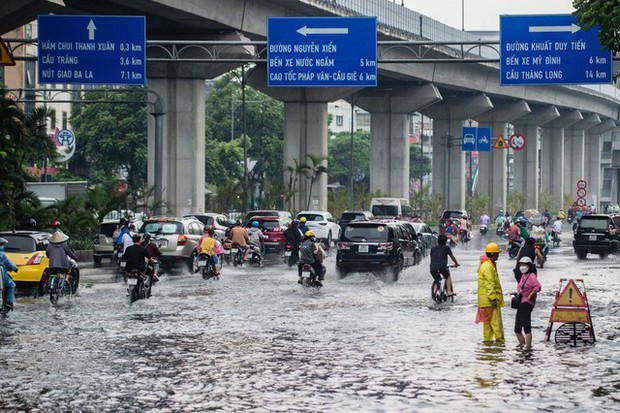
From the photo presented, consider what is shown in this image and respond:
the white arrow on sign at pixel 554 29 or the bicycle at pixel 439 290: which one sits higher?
the white arrow on sign at pixel 554 29

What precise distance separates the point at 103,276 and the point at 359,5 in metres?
28.1

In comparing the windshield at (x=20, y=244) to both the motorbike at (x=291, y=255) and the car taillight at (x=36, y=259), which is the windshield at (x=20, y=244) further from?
the motorbike at (x=291, y=255)

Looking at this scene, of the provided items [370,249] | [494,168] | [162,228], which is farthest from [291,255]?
[494,168]

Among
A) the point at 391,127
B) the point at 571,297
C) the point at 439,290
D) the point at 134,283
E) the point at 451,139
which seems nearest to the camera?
the point at 571,297

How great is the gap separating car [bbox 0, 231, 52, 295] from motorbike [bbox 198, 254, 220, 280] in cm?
650

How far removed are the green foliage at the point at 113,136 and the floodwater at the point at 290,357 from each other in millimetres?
61986

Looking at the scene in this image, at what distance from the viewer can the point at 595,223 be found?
4806 centimetres

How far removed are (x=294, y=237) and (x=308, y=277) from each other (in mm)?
8560

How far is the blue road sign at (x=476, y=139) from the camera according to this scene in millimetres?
91438

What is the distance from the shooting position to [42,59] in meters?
40.1

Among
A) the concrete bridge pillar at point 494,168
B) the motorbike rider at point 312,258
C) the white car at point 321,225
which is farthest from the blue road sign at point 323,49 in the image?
the concrete bridge pillar at point 494,168

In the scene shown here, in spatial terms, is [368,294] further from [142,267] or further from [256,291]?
[142,267]

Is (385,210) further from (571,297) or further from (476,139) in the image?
A: (571,297)

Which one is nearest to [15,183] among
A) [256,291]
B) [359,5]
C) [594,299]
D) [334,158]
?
[256,291]
